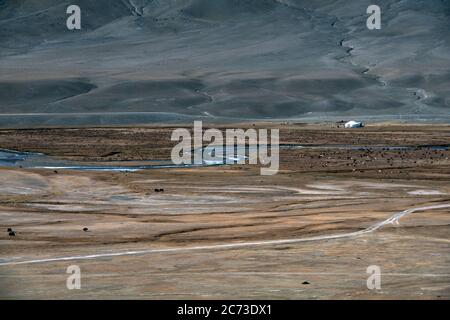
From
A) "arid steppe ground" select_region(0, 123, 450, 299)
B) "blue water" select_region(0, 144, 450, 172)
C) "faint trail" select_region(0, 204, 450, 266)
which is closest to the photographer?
"arid steppe ground" select_region(0, 123, 450, 299)

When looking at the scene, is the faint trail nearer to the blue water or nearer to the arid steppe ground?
the arid steppe ground

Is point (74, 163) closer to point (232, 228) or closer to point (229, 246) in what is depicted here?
point (232, 228)

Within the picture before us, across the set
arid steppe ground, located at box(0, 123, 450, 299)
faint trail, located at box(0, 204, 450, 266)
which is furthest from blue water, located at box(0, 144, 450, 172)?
faint trail, located at box(0, 204, 450, 266)

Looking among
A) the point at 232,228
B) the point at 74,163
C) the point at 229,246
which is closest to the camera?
the point at 229,246

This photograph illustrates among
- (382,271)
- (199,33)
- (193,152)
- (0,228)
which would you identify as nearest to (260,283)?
(382,271)

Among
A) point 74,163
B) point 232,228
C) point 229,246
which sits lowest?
point 229,246

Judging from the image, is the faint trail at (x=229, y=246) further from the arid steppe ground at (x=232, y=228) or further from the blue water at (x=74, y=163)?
the blue water at (x=74, y=163)

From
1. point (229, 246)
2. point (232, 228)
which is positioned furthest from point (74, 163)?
point (229, 246)

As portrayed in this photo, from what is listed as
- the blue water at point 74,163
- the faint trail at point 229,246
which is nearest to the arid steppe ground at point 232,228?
the faint trail at point 229,246
